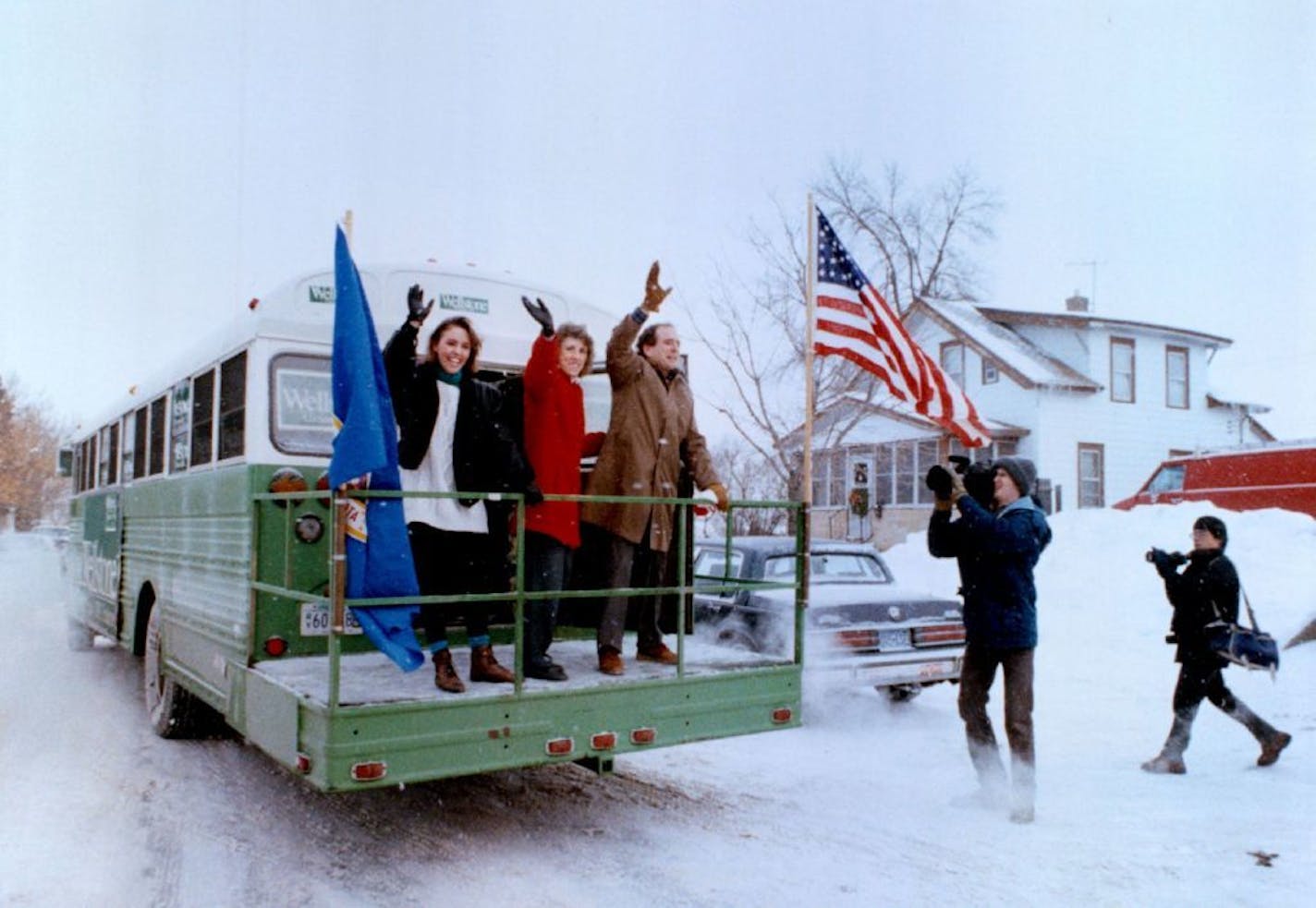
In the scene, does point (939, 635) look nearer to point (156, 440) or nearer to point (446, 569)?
point (446, 569)

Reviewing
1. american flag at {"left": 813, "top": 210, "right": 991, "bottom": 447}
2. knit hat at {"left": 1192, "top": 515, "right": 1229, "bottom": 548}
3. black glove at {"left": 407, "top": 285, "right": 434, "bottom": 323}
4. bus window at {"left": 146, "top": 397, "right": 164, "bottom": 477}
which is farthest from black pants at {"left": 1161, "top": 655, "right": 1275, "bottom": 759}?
bus window at {"left": 146, "top": 397, "right": 164, "bottom": 477}

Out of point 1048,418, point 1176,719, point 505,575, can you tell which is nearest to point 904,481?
point 1048,418

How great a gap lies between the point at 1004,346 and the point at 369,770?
25.2m

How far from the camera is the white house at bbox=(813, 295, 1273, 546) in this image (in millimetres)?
26062

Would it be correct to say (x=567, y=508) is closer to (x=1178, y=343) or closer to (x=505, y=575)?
(x=505, y=575)

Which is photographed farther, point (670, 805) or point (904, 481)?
point (904, 481)

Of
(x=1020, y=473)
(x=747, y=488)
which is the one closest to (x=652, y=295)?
(x=1020, y=473)

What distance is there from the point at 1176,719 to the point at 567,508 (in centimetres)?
426

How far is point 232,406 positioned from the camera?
19.8 feet

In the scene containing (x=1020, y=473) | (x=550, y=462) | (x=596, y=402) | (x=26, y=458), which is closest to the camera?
(x=550, y=462)

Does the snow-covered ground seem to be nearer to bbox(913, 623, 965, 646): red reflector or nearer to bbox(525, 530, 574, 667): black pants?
bbox(913, 623, 965, 646): red reflector

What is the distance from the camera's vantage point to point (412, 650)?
494 cm

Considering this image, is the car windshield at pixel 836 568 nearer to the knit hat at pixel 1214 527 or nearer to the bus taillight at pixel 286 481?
the knit hat at pixel 1214 527

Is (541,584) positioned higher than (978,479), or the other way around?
(978,479)
